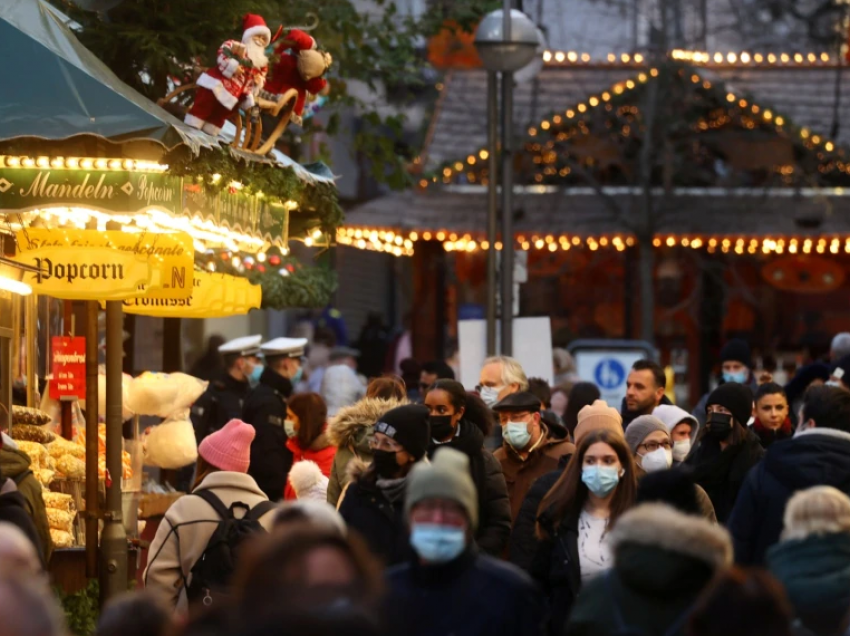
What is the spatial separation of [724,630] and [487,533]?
4196mm

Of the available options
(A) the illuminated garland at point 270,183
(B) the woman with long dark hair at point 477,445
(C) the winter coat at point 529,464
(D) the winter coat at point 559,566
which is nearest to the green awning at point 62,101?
(A) the illuminated garland at point 270,183

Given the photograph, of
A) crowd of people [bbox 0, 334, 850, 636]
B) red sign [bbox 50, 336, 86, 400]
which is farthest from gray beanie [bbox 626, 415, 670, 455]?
red sign [bbox 50, 336, 86, 400]

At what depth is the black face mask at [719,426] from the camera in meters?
10.2

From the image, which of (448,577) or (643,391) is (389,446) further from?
(643,391)

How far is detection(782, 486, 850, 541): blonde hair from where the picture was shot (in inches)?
254

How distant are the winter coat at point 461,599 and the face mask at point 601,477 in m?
1.79

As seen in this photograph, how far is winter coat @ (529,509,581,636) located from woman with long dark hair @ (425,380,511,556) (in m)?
0.99

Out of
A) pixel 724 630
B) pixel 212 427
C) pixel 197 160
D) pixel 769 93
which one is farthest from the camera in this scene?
pixel 769 93

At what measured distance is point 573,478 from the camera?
788cm

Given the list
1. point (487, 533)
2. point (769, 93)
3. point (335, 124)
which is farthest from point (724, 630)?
point (769, 93)

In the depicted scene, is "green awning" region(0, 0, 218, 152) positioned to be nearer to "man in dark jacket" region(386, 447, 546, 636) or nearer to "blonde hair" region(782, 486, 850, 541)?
"man in dark jacket" region(386, 447, 546, 636)

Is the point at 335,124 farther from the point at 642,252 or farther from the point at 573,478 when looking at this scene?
the point at 573,478

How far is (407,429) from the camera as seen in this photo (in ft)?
25.8

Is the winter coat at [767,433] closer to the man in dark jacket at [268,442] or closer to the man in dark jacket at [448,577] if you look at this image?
the man in dark jacket at [268,442]
